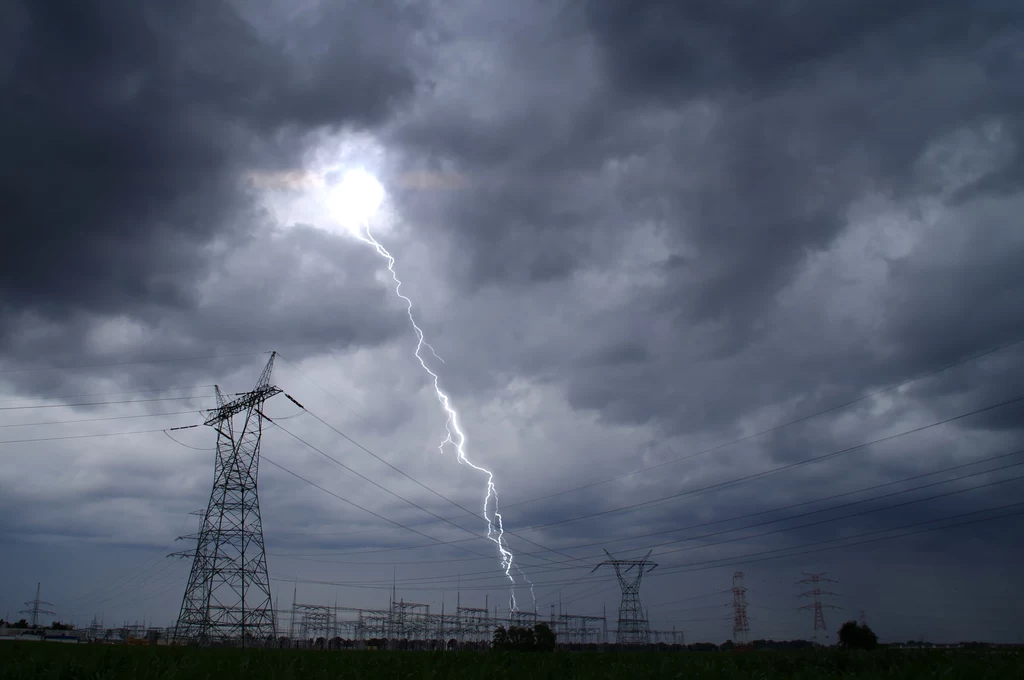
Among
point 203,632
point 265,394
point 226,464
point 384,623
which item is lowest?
point 384,623

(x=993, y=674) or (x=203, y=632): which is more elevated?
(x=993, y=674)

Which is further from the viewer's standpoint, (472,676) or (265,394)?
(265,394)

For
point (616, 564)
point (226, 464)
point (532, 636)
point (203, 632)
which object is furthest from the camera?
point (616, 564)

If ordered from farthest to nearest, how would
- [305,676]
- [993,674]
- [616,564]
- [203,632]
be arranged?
1. [616,564]
2. [203,632]
3. [305,676]
4. [993,674]

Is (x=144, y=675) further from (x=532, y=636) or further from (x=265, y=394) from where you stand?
(x=532, y=636)

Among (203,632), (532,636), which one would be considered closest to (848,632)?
(532,636)

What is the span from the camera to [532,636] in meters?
68.4

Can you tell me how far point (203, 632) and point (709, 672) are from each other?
45.6m

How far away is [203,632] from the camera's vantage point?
49.8m

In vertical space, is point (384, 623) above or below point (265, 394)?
below

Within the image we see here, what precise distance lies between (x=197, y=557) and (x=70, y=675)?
117 feet

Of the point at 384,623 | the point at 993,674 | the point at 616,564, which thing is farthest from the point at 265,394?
the point at 384,623

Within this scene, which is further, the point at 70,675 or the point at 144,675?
the point at 70,675

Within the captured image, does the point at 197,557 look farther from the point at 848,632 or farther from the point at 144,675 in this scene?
the point at 848,632
